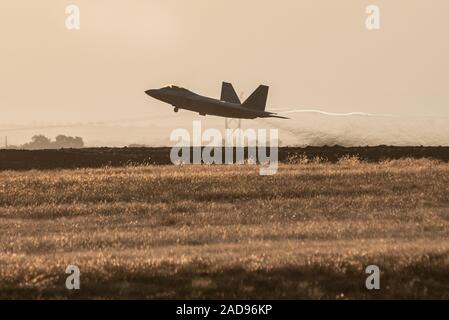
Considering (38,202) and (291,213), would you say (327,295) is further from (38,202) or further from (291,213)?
(38,202)

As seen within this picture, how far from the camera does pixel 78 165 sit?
44969mm

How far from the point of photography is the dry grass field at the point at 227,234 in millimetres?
13867

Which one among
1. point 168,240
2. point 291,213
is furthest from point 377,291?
point 291,213

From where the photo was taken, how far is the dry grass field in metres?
13.9

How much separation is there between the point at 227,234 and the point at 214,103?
5378 centimetres

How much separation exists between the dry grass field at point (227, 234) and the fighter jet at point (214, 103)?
115 ft

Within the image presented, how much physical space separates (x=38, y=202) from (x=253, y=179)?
8280 mm

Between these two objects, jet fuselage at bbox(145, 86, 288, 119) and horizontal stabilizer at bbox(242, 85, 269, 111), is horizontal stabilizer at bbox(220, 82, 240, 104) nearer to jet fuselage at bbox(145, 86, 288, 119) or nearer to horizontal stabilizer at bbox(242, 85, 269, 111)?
horizontal stabilizer at bbox(242, 85, 269, 111)

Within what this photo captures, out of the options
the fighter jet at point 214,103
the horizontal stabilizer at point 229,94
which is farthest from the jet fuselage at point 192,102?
the horizontal stabilizer at point 229,94

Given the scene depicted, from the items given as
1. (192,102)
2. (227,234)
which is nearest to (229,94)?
(192,102)

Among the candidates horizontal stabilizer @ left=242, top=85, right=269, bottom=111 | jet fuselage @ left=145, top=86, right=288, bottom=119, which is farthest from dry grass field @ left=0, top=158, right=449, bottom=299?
horizontal stabilizer @ left=242, top=85, right=269, bottom=111

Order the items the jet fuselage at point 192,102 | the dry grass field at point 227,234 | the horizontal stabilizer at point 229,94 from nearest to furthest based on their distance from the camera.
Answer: the dry grass field at point 227,234
the jet fuselage at point 192,102
the horizontal stabilizer at point 229,94

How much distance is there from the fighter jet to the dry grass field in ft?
115

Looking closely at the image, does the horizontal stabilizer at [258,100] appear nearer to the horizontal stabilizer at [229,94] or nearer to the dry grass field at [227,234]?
the horizontal stabilizer at [229,94]
